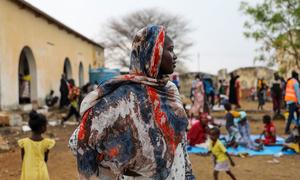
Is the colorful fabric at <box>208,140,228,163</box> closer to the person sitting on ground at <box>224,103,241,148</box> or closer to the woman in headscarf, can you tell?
the person sitting on ground at <box>224,103,241,148</box>

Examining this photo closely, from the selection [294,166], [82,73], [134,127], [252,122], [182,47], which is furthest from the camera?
[182,47]

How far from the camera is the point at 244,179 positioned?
586 centimetres

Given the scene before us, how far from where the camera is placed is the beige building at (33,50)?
1202 centimetres

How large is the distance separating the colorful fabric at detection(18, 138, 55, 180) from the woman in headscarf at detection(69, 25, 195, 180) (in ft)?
7.31

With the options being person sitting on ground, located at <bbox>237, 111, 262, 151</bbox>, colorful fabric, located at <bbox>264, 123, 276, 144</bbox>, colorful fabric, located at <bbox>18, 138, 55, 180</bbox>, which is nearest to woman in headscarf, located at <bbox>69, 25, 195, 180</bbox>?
colorful fabric, located at <bbox>18, 138, 55, 180</bbox>

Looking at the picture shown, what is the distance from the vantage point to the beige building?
12.0 metres

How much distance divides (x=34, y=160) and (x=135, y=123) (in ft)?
8.13

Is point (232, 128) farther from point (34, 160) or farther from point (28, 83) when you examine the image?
point (28, 83)

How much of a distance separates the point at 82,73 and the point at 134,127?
23.7m

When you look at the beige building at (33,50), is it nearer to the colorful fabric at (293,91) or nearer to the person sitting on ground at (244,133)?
the person sitting on ground at (244,133)

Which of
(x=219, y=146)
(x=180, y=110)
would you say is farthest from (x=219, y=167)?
(x=180, y=110)

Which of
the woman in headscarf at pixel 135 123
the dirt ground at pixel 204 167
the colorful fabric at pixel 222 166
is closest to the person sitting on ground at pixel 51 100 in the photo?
the dirt ground at pixel 204 167

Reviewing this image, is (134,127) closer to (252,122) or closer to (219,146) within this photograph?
(219,146)

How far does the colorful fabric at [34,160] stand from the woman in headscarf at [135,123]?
2227 mm
